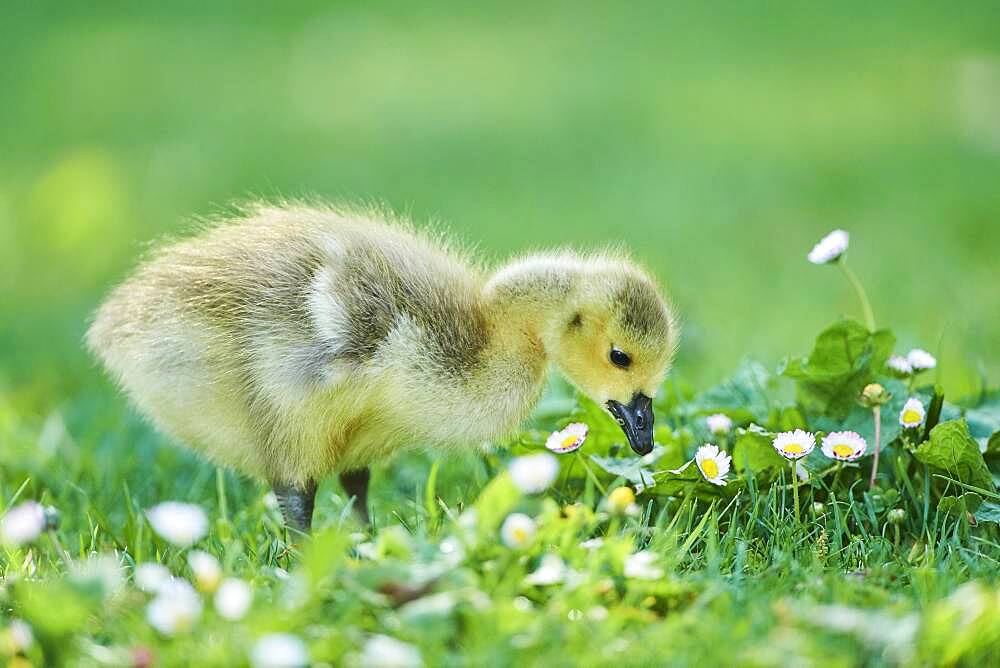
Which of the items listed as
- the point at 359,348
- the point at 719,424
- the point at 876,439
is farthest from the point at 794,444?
the point at 359,348

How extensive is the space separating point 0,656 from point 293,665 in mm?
712

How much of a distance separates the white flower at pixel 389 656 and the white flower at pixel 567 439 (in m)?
1.19

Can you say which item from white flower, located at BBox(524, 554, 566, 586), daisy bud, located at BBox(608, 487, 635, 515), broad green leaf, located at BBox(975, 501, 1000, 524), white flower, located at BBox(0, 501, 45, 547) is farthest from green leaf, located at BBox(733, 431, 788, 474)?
white flower, located at BBox(0, 501, 45, 547)

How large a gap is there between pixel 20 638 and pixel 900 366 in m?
2.43

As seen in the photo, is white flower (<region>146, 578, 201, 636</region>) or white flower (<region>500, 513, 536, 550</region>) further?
white flower (<region>500, 513, 536, 550</region>)

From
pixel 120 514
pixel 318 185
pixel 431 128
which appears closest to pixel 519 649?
pixel 120 514

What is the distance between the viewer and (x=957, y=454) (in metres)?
3.41

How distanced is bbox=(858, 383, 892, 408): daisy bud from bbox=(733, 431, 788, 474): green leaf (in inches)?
10.5

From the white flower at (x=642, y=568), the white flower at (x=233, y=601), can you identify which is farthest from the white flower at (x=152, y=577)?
the white flower at (x=642, y=568)

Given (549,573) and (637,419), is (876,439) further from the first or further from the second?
(549,573)

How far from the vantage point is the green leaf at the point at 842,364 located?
12.3 ft

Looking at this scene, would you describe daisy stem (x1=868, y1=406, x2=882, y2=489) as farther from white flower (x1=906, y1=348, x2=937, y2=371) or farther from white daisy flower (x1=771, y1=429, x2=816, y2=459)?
white flower (x1=906, y1=348, x2=937, y2=371)

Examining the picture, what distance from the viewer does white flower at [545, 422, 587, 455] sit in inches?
140

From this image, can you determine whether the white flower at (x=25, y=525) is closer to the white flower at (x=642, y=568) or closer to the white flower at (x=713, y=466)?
the white flower at (x=642, y=568)
